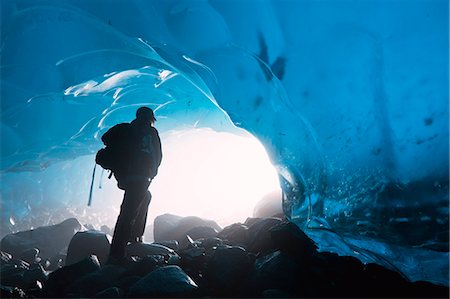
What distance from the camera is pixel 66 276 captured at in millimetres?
2809

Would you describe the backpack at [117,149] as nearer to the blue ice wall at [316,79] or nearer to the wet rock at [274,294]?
the blue ice wall at [316,79]

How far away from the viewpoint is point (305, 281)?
2.23 m

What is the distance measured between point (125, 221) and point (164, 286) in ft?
4.54

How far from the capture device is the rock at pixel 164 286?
82.2 inches

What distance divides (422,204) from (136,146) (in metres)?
2.80

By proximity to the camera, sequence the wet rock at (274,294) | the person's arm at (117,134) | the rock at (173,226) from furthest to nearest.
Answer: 1. the rock at (173,226)
2. the person's arm at (117,134)
3. the wet rock at (274,294)

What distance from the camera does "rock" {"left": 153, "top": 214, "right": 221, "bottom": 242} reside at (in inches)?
256

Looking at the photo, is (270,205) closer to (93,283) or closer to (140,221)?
(140,221)

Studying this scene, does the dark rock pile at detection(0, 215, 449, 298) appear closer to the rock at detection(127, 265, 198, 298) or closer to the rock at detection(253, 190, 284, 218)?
the rock at detection(127, 265, 198, 298)

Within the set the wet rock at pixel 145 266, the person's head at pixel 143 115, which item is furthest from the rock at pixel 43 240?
the wet rock at pixel 145 266

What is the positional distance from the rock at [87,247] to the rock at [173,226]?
211 cm

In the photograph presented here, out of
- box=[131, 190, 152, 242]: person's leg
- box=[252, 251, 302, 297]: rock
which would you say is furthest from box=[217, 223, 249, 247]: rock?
box=[252, 251, 302, 297]: rock

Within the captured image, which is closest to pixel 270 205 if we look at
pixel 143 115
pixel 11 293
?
pixel 143 115

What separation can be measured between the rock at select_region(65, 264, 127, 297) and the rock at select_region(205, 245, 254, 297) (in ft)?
2.71
